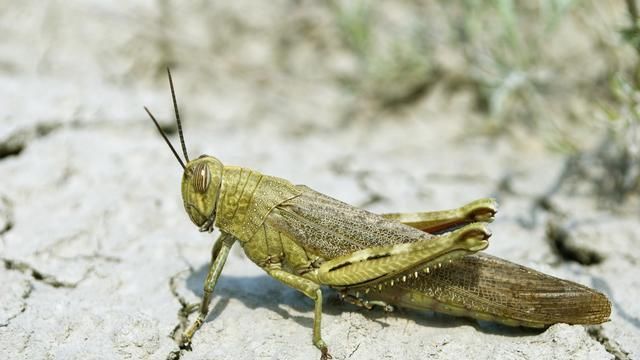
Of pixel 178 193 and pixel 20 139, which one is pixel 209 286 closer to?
pixel 178 193

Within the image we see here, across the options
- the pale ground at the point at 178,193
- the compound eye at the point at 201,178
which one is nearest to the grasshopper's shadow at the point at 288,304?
the pale ground at the point at 178,193

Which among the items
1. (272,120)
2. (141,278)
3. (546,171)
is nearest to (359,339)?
(141,278)

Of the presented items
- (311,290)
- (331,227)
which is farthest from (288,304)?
(331,227)

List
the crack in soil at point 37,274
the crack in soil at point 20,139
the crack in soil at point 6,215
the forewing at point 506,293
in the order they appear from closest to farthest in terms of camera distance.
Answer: the forewing at point 506,293, the crack in soil at point 37,274, the crack in soil at point 6,215, the crack in soil at point 20,139

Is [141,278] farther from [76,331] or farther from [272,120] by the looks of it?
[272,120]

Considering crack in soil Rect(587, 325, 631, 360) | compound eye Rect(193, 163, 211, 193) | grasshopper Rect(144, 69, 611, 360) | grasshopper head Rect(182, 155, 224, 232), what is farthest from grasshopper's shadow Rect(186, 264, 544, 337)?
compound eye Rect(193, 163, 211, 193)

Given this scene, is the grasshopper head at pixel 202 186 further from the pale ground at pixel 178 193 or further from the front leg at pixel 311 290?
the pale ground at pixel 178 193
